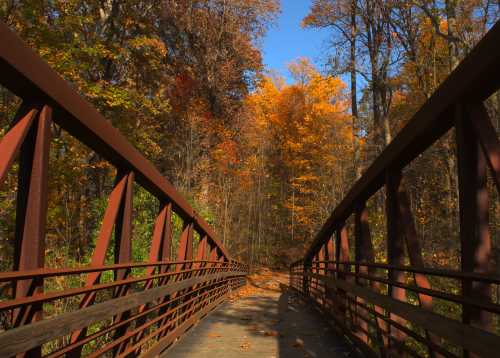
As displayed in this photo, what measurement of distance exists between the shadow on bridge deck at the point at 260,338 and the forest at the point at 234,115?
8.44 ft

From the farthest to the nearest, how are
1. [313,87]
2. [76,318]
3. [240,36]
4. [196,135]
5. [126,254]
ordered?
[313,87] → [240,36] → [196,135] → [126,254] → [76,318]

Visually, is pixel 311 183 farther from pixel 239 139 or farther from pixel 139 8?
pixel 139 8

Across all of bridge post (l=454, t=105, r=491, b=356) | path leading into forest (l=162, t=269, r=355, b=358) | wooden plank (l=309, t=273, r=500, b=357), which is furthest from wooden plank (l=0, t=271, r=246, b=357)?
bridge post (l=454, t=105, r=491, b=356)

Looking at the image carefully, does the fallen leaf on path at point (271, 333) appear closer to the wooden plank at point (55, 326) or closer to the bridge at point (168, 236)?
the bridge at point (168, 236)

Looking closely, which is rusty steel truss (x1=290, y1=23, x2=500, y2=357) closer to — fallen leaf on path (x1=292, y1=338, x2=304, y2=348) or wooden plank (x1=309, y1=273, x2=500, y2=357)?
wooden plank (x1=309, y1=273, x2=500, y2=357)

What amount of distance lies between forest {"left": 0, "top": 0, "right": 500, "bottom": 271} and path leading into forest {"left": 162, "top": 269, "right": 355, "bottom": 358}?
2.57 metres

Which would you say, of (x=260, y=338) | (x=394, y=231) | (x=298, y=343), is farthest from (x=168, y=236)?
(x=394, y=231)

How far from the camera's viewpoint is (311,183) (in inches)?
1142

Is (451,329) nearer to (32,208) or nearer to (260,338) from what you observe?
(32,208)

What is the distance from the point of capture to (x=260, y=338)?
19.6 feet

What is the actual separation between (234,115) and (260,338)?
17.7 m

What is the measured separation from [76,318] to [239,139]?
2075 centimetres

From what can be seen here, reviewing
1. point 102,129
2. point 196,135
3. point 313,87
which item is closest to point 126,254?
point 102,129

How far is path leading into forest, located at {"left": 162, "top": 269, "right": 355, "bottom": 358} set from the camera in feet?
16.7
